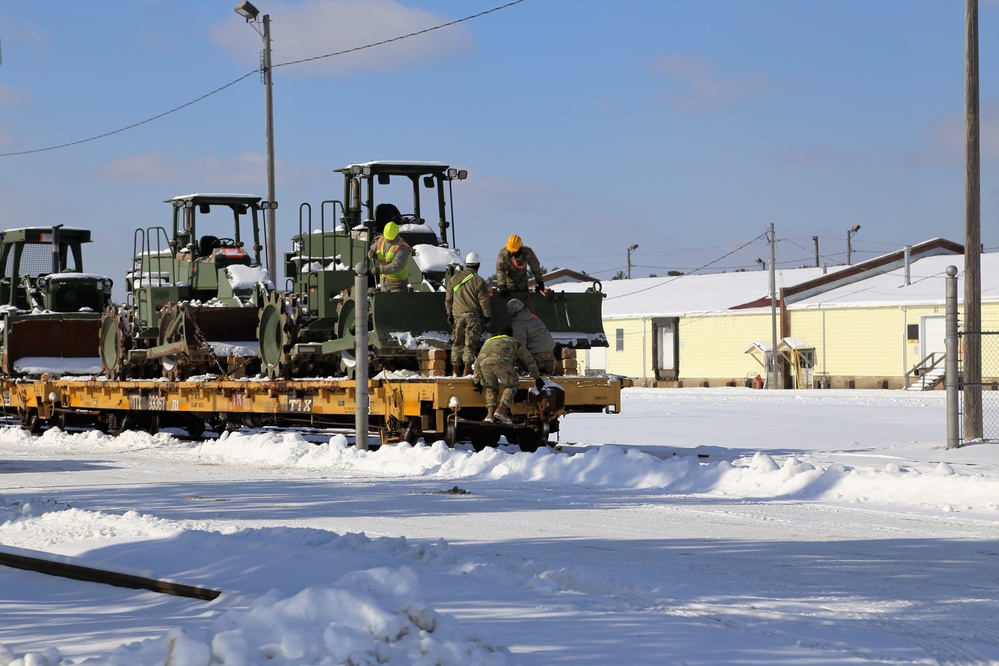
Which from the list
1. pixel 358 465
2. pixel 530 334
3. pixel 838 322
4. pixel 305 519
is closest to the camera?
pixel 305 519

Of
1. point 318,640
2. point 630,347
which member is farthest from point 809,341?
point 318,640

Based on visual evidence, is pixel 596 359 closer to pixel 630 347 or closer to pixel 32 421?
pixel 630 347

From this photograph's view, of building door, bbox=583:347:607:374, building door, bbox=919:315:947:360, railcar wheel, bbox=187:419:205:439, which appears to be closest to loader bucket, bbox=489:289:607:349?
railcar wheel, bbox=187:419:205:439

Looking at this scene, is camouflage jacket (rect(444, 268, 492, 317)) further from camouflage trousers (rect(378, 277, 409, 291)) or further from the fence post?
the fence post

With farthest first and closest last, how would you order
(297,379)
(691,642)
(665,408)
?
(665,408) → (297,379) → (691,642)

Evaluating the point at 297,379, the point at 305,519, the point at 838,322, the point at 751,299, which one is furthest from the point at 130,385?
the point at 751,299

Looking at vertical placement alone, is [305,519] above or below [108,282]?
below

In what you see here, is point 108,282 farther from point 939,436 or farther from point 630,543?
point 630,543

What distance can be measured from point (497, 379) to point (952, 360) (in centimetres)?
568

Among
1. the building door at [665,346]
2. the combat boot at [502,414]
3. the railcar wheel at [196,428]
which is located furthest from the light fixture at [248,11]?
the building door at [665,346]

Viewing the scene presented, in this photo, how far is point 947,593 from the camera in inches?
285

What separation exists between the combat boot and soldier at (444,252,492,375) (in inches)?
27.7

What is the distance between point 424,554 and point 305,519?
8.64 feet

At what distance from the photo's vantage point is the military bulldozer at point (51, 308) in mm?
25828
